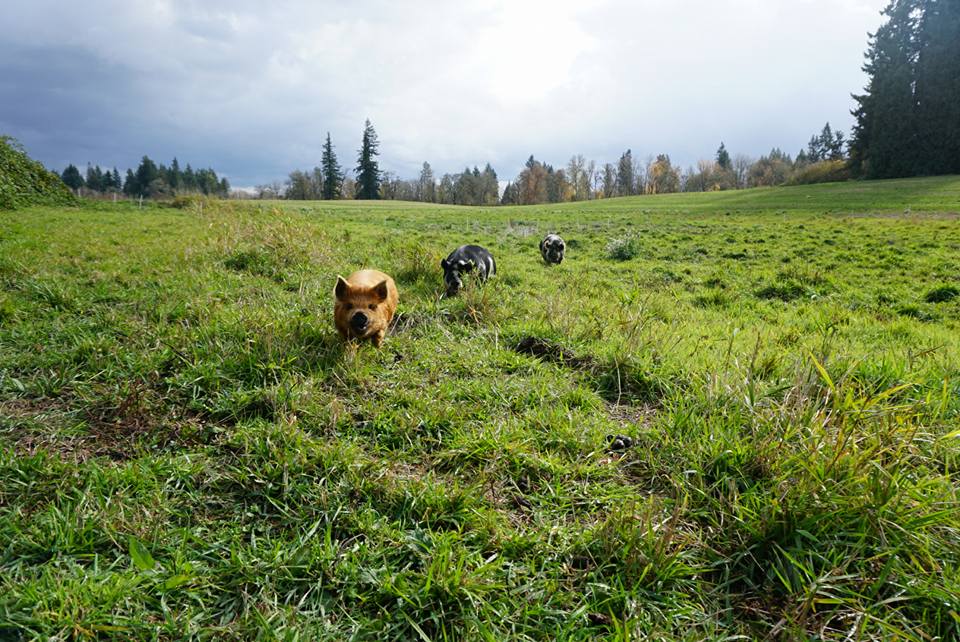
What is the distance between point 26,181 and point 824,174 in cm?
7239

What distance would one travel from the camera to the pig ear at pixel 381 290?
4.68 m

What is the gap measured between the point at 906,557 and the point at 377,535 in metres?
→ 2.69

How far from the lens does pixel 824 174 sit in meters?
52.5

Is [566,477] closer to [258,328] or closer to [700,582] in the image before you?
[700,582]

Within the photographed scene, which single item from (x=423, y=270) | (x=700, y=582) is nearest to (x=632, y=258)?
(x=423, y=270)

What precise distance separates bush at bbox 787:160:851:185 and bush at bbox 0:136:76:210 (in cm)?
6918

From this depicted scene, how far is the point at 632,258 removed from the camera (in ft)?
41.2

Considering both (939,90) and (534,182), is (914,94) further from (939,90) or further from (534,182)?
(534,182)

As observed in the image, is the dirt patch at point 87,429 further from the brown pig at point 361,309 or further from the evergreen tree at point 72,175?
the evergreen tree at point 72,175

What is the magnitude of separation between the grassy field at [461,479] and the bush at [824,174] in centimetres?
6073

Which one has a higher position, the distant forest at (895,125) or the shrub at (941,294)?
the distant forest at (895,125)

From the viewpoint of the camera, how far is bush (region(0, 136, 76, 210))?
2082cm

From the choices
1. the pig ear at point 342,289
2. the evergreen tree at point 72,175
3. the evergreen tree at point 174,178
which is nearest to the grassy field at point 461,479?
the pig ear at point 342,289

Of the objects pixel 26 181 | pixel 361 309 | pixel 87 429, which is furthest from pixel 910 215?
pixel 26 181
